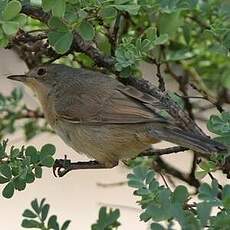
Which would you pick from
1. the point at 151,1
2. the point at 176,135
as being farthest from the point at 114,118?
the point at 151,1

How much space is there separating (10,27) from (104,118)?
989mm

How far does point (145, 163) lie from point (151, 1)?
34.4 inches

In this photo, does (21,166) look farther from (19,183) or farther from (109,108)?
(109,108)

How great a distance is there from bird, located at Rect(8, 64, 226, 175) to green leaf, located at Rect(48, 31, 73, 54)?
496 millimetres

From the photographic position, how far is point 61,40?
6.61 feet

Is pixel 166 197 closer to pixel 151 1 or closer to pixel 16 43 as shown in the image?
pixel 151 1

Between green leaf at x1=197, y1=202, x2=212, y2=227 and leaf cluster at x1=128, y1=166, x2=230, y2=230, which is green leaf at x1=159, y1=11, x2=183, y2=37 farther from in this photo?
green leaf at x1=197, y1=202, x2=212, y2=227

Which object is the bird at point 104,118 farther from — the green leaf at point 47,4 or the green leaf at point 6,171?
the green leaf at point 47,4

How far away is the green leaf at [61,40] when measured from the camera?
2.01 m

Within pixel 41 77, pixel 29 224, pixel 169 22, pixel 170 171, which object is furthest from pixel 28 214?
pixel 41 77

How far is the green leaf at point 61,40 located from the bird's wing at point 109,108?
22.6 inches

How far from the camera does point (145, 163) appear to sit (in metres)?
2.90

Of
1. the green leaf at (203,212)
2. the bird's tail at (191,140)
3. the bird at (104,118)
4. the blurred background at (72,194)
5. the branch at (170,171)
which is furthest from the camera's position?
the blurred background at (72,194)

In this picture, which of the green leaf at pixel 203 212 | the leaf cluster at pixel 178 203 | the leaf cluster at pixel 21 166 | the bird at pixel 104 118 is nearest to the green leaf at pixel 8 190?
the leaf cluster at pixel 21 166
